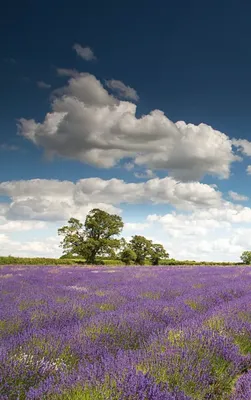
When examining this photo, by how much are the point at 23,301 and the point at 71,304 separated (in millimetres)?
1120

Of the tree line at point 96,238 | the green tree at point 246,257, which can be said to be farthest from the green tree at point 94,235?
the green tree at point 246,257

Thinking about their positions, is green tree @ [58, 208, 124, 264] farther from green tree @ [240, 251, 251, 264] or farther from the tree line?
green tree @ [240, 251, 251, 264]

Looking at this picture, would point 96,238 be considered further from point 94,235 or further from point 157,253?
point 157,253

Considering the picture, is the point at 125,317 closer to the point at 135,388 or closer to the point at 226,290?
the point at 135,388

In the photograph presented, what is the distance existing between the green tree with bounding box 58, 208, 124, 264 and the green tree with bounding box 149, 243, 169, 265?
1364cm

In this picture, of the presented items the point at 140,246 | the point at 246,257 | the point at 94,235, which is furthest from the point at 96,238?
the point at 246,257

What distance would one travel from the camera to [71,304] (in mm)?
5734

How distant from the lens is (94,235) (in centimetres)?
4109

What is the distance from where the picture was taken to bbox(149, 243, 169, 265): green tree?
53719 mm

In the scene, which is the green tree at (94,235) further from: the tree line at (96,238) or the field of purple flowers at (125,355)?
the field of purple flowers at (125,355)

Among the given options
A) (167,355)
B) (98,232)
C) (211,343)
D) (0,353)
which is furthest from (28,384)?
(98,232)

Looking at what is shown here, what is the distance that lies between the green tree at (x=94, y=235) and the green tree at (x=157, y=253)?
44.7ft

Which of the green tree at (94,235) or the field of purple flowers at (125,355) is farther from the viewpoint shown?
the green tree at (94,235)

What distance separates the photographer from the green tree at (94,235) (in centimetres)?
3912
